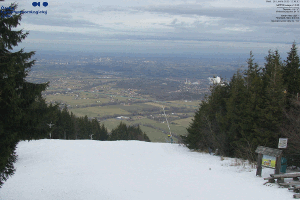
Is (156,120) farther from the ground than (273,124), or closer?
closer

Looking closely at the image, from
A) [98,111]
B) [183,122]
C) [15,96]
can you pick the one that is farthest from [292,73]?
[98,111]

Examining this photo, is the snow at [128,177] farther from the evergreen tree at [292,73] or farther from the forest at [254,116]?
the evergreen tree at [292,73]

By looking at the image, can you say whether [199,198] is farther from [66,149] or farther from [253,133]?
[66,149]

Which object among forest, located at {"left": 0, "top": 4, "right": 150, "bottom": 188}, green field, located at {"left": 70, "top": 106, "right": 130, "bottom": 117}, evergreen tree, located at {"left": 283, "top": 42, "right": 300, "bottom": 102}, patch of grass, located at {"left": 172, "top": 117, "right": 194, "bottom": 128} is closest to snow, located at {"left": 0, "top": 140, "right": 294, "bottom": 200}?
forest, located at {"left": 0, "top": 4, "right": 150, "bottom": 188}

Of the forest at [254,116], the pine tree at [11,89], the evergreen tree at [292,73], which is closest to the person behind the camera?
the pine tree at [11,89]

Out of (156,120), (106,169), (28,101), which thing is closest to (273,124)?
(106,169)

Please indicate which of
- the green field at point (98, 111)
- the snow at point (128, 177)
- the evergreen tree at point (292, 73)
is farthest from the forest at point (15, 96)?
the green field at point (98, 111)

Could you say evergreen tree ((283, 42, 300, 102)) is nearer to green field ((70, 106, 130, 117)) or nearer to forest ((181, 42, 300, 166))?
forest ((181, 42, 300, 166))
